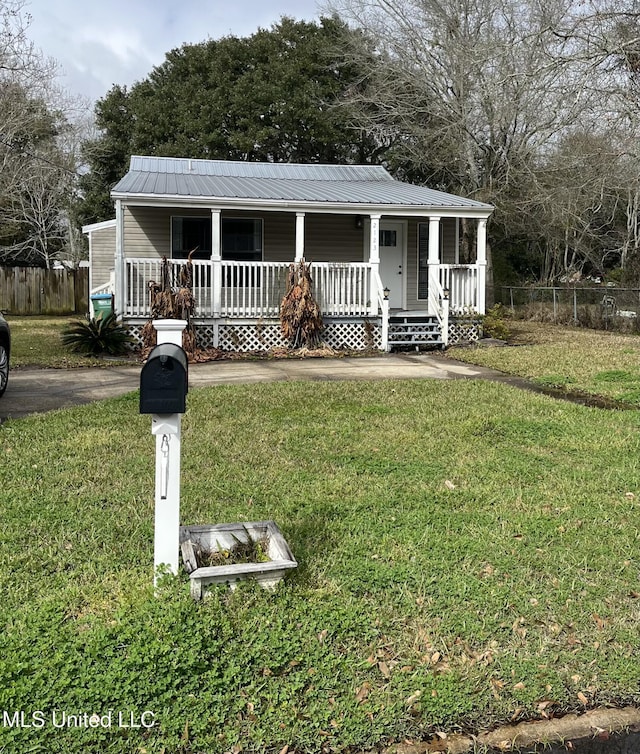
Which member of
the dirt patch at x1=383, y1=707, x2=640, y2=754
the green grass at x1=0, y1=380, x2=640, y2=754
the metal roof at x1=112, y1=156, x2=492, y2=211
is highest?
the metal roof at x1=112, y1=156, x2=492, y2=211

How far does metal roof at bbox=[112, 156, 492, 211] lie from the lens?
45.5 ft

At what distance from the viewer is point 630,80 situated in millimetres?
11703

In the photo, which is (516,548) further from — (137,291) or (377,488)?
(137,291)

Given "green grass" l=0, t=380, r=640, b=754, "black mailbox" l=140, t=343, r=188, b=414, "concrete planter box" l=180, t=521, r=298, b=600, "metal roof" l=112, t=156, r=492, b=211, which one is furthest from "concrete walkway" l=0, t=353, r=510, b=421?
"black mailbox" l=140, t=343, r=188, b=414

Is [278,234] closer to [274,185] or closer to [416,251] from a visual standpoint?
[274,185]

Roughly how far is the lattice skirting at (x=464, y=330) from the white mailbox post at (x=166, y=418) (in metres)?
11.9

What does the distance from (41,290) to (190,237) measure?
1098 centimetres

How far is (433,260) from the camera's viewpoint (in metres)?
14.2

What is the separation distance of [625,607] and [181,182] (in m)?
13.8

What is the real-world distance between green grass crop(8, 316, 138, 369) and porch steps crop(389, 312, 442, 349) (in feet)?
19.2

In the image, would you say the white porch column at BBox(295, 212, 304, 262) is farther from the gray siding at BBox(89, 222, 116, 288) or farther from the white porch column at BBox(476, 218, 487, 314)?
the gray siding at BBox(89, 222, 116, 288)

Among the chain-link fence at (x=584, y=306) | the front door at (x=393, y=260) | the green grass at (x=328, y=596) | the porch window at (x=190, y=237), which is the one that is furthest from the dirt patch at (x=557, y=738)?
the chain-link fence at (x=584, y=306)

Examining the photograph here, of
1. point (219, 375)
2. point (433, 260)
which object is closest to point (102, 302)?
point (219, 375)

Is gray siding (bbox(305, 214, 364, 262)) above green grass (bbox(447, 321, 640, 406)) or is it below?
above
